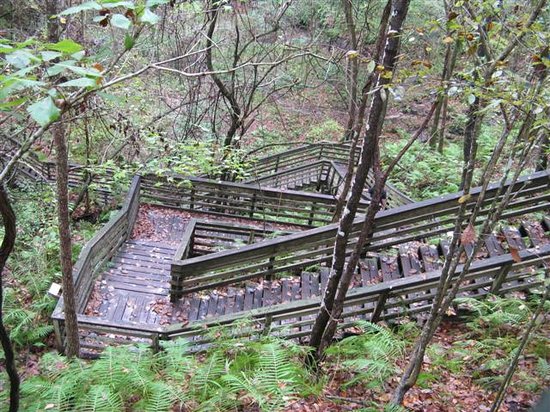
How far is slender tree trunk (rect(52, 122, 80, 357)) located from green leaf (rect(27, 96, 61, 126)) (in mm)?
3834

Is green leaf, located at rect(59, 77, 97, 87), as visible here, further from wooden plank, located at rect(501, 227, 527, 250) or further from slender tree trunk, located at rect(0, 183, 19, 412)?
wooden plank, located at rect(501, 227, 527, 250)

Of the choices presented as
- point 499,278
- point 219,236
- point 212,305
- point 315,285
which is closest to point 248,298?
point 212,305

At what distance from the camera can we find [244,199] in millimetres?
12703

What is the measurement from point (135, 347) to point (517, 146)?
18.7 feet

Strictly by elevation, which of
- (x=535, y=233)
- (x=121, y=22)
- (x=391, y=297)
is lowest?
(x=391, y=297)

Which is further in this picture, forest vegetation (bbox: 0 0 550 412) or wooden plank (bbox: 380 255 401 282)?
wooden plank (bbox: 380 255 401 282)

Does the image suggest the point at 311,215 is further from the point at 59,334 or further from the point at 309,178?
the point at 59,334

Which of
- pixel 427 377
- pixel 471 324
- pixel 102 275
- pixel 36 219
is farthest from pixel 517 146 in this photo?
pixel 36 219

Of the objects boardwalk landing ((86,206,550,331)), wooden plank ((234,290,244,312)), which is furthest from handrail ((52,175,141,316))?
wooden plank ((234,290,244,312))

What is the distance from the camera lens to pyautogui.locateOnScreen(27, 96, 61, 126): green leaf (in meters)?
1.18

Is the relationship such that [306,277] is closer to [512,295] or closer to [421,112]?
[512,295]

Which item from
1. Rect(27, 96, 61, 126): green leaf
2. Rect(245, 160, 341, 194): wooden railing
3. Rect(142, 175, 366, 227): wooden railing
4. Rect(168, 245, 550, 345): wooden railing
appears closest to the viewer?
Rect(27, 96, 61, 126): green leaf

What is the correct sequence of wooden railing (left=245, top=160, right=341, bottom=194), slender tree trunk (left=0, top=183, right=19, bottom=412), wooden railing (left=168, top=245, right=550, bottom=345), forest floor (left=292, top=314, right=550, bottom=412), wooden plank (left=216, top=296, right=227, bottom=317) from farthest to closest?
wooden railing (left=245, top=160, right=341, bottom=194)
wooden plank (left=216, top=296, right=227, bottom=317)
wooden railing (left=168, top=245, right=550, bottom=345)
forest floor (left=292, top=314, right=550, bottom=412)
slender tree trunk (left=0, top=183, right=19, bottom=412)

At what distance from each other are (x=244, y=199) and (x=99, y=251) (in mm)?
4868
